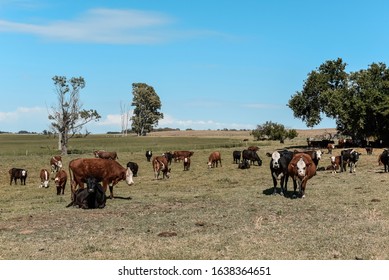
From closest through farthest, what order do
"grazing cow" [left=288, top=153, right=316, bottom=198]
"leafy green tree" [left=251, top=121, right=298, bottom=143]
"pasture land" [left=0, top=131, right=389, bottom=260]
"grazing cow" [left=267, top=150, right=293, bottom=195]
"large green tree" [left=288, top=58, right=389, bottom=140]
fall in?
"pasture land" [left=0, top=131, right=389, bottom=260], "grazing cow" [left=288, top=153, right=316, bottom=198], "grazing cow" [left=267, top=150, right=293, bottom=195], "large green tree" [left=288, top=58, right=389, bottom=140], "leafy green tree" [left=251, top=121, right=298, bottom=143]

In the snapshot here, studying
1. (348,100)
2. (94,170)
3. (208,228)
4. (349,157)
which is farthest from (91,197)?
(348,100)

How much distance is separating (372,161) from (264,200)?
81.2 ft

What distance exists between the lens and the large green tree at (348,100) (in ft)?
194

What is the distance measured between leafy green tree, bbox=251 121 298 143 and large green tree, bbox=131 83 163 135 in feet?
182

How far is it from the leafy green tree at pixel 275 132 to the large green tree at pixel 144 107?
55.4m

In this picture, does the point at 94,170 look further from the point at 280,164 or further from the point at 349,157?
the point at 349,157

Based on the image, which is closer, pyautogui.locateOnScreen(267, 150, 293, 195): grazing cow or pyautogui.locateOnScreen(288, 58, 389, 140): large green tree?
pyautogui.locateOnScreen(267, 150, 293, 195): grazing cow

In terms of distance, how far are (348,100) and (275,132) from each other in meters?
33.8

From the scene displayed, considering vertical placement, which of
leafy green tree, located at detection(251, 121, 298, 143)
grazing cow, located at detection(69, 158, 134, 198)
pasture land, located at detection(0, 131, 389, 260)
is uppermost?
leafy green tree, located at detection(251, 121, 298, 143)

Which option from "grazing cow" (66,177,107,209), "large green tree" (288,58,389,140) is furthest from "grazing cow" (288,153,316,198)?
"large green tree" (288,58,389,140)

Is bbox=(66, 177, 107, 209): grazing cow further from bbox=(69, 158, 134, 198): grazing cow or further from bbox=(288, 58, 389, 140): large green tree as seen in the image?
bbox=(288, 58, 389, 140): large green tree

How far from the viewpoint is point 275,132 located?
311ft

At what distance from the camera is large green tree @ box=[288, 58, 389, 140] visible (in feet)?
194

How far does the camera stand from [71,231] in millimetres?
11500
